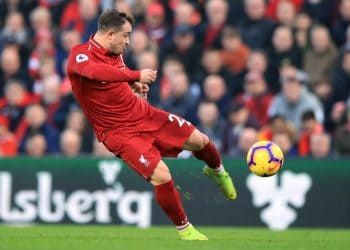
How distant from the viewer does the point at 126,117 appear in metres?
11.8

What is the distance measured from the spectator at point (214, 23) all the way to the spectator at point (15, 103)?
2.83 metres

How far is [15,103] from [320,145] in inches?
199

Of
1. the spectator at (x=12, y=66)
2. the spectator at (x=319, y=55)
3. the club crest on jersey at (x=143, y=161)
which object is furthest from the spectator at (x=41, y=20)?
the club crest on jersey at (x=143, y=161)

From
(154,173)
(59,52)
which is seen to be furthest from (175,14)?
(154,173)

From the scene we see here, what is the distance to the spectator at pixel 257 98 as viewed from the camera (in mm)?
17250

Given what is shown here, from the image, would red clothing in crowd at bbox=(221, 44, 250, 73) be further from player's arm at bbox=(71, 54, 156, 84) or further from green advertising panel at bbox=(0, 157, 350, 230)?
player's arm at bbox=(71, 54, 156, 84)

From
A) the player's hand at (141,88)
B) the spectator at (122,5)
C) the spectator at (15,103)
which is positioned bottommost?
the spectator at (15,103)

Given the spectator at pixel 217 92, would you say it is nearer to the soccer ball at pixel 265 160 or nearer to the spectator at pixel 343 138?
the spectator at pixel 343 138

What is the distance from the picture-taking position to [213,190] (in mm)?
16344

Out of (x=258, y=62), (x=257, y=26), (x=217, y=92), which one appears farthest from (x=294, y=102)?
(x=257, y=26)

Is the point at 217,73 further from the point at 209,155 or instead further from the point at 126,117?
the point at 126,117

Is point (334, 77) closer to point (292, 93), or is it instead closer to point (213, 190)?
point (292, 93)

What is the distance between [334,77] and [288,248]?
22.4 ft

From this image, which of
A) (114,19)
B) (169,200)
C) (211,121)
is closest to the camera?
(169,200)
